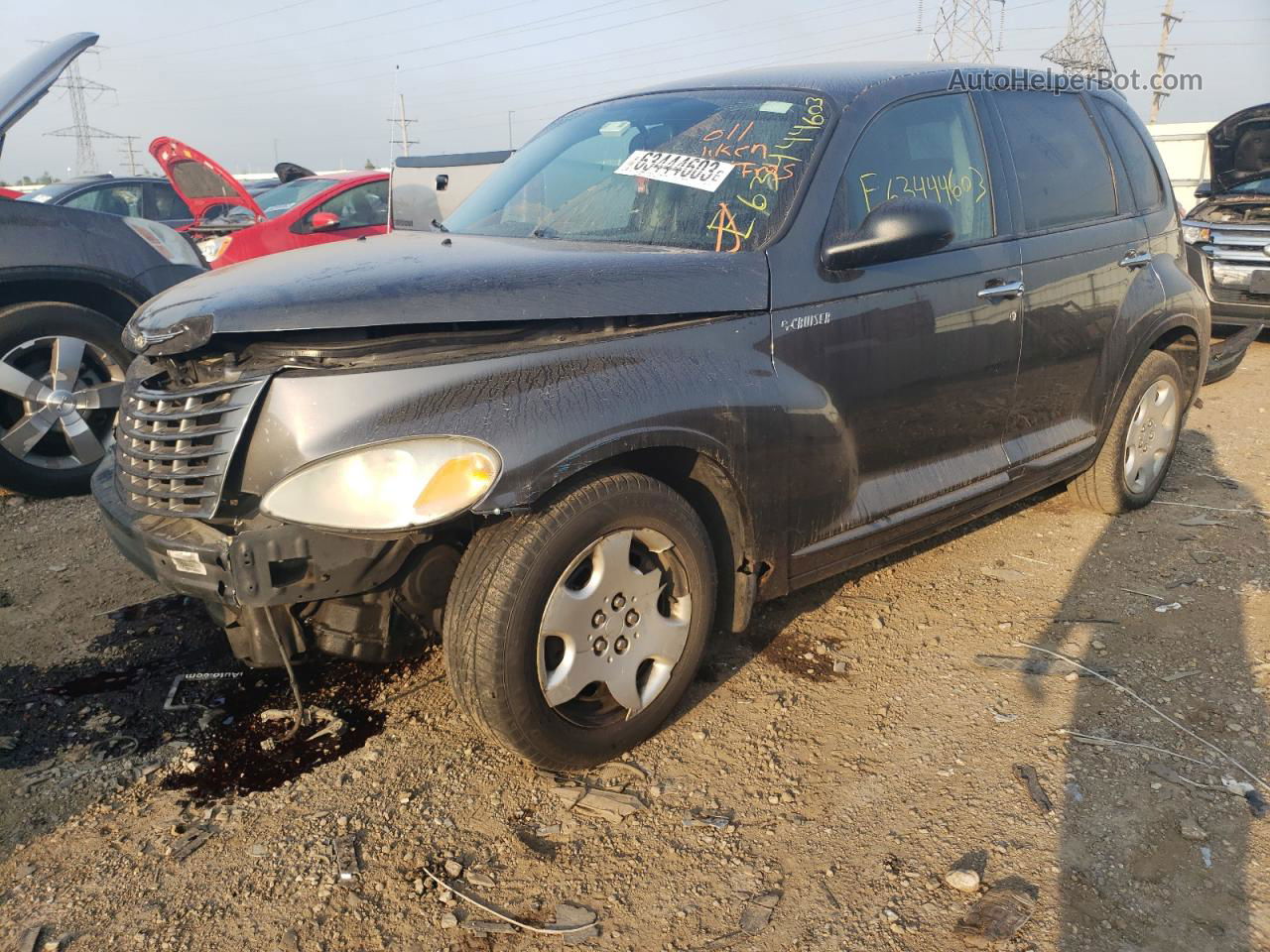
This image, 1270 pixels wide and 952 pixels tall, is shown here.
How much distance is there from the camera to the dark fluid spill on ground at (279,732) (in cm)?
263

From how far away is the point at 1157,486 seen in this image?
477cm

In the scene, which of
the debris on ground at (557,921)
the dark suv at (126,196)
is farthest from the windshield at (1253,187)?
the dark suv at (126,196)

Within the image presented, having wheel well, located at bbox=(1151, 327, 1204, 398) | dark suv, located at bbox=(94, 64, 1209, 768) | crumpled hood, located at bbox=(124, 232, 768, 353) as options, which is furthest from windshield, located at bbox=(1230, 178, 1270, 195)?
crumpled hood, located at bbox=(124, 232, 768, 353)

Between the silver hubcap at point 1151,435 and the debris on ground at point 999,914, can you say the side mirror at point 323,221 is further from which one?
the debris on ground at point 999,914

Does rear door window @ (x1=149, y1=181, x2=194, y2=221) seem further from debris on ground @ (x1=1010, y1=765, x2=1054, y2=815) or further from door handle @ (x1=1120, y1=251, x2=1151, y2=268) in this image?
debris on ground @ (x1=1010, y1=765, x2=1054, y2=815)

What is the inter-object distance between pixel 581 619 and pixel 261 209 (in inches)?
328

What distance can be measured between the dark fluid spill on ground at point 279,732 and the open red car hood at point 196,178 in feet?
23.8

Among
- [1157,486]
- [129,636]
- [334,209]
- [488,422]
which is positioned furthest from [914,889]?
[334,209]

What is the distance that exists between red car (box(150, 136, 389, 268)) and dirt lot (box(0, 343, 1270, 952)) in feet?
17.2

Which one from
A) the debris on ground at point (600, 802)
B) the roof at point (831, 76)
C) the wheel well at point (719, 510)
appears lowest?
the debris on ground at point (600, 802)

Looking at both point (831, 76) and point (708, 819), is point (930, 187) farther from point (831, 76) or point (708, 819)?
point (708, 819)

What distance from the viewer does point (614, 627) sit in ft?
8.31

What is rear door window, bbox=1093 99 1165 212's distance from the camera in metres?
4.20

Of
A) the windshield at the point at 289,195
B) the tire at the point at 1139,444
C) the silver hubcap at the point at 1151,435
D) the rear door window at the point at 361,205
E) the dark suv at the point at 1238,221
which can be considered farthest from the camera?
the windshield at the point at 289,195
